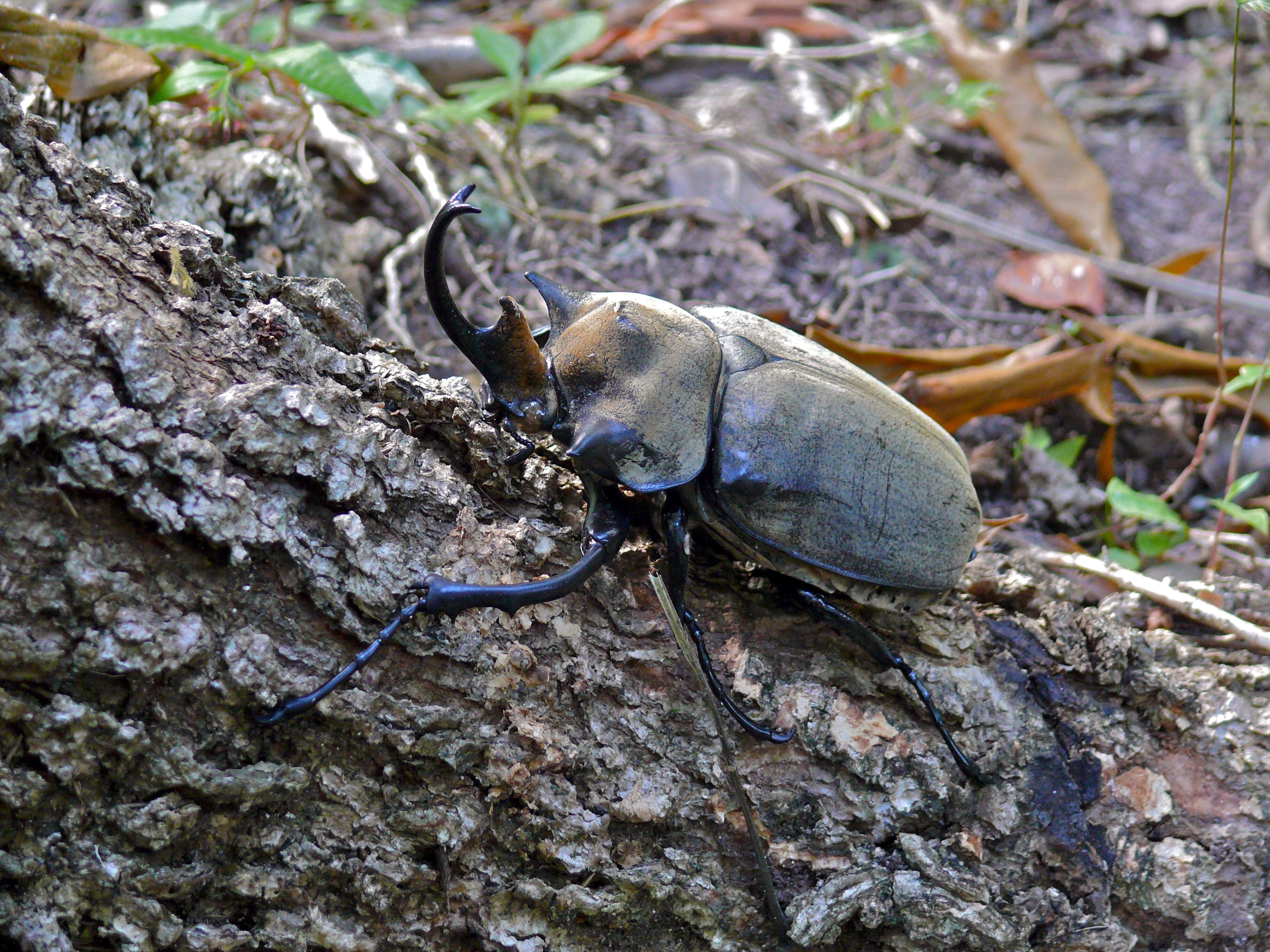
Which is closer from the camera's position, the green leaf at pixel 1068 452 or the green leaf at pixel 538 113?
the green leaf at pixel 1068 452

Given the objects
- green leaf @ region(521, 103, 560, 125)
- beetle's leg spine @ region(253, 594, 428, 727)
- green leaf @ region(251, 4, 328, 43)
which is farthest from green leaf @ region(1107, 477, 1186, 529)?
green leaf @ region(251, 4, 328, 43)

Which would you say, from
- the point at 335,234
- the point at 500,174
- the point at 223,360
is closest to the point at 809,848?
the point at 223,360

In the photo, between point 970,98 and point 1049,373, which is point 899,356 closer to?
point 1049,373

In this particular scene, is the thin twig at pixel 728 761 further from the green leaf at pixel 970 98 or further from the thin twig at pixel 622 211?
the green leaf at pixel 970 98

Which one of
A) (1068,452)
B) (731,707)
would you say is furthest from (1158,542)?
(731,707)

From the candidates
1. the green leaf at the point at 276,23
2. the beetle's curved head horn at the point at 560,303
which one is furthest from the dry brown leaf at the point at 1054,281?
the green leaf at the point at 276,23


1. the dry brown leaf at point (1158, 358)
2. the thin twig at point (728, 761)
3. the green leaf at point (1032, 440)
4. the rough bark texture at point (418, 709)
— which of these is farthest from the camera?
the dry brown leaf at point (1158, 358)
